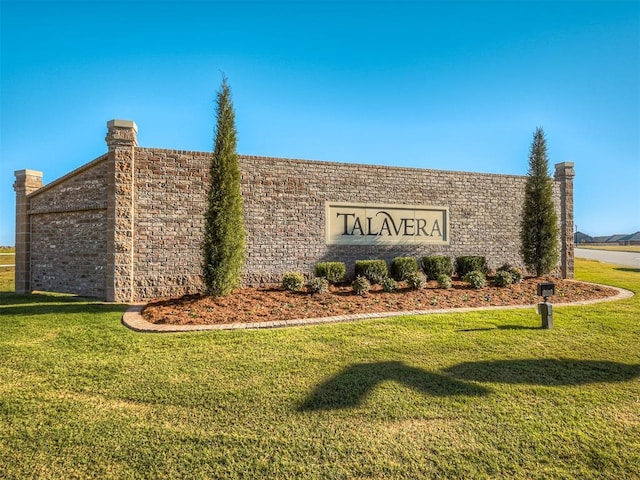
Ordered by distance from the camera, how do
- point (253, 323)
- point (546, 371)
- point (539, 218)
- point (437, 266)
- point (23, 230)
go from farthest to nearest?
point (539, 218) < point (23, 230) < point (437, 266) < point (253, 323) < point (546, 371)

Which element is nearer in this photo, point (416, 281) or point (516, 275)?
point (416, 281)

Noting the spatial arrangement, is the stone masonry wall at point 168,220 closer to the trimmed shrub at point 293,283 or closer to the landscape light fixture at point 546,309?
the trimmed shrub at point 293,283

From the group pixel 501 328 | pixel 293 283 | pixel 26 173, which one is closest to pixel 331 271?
pixel 293 283

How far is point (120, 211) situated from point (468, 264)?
9823 millimetres

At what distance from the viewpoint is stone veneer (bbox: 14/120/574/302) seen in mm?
8617

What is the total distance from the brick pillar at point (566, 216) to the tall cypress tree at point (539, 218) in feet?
5.19

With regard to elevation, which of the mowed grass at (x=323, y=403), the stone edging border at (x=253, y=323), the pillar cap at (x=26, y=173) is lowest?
the mowed grass at (x=323, y=403)

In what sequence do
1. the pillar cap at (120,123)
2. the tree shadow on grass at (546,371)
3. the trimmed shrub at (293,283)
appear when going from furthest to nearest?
1. the pillar cap at (120,123)
2. the trimmed shrub at (293,283)
3. the tree shadow on grass at (546,371)

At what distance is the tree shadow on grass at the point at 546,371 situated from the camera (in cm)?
385

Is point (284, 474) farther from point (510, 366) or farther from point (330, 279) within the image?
point (330, 279)

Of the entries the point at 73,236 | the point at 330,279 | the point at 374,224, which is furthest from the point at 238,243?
the point at 73,236

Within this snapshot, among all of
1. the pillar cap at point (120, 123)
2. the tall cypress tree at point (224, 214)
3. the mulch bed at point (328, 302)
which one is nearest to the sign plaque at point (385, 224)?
the mulch bed at point (328, 302)

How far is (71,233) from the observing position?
9391 mm

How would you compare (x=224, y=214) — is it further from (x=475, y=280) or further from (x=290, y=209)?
(x=475, y=280)
